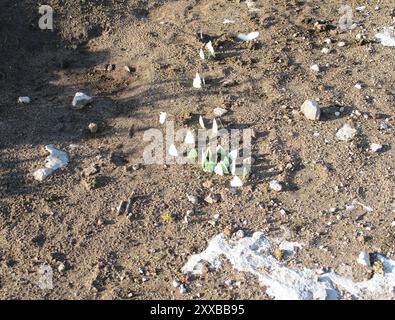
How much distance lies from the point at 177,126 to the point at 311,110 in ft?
4.05

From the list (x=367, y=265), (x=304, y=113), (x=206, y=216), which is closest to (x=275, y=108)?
(x=304, y=113)

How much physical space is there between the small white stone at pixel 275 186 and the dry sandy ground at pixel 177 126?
0.13ft

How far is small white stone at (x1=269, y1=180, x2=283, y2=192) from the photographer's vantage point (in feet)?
14.9

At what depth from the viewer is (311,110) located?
16.7 feet

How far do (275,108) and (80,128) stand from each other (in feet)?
6.00

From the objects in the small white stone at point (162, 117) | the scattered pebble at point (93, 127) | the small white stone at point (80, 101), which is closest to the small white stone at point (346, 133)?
the small white stone at point (162, 117)

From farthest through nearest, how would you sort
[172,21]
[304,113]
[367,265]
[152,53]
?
[172,21] → [152,53] → [304,113] → [367,265]

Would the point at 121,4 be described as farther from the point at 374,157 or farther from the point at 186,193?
the point at 374,157

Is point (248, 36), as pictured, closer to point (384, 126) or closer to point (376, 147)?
point (384, 126)

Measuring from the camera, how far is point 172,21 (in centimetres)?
641

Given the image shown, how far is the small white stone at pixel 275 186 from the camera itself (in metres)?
4.54

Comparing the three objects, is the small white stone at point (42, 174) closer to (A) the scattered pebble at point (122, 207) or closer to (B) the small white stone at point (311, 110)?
(A) the scattered pebble at point (122, 207)

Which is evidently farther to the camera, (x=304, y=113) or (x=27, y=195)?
(x=304, y=113)

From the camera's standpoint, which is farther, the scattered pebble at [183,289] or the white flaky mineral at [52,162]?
the white flaky mineral at [52,162]
